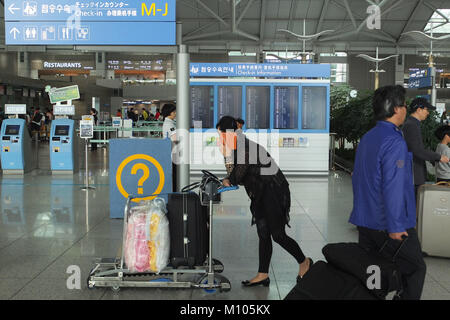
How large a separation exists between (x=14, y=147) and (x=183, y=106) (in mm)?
8075

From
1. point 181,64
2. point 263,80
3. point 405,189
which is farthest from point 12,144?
point 405,189

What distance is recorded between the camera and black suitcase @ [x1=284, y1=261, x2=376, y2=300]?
109 inches

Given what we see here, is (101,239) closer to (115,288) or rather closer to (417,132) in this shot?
(115,288)

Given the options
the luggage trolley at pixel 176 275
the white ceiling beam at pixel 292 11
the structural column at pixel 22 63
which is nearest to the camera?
the luggage trolley at pixel 176 275

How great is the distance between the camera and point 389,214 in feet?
9.53

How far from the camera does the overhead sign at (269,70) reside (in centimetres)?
1209

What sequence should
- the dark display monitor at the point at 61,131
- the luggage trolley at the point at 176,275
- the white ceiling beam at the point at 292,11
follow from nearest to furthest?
the luggage trolley at the point at 176,275 < the dark display monitor at the point at 61,131 < the white ceiling beam at the point at 292,11

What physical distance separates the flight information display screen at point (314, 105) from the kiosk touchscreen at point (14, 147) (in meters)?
6.81

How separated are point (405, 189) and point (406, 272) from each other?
497 mm

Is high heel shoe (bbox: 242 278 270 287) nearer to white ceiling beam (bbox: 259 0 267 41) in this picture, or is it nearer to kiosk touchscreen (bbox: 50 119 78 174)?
kiosk touchscreen (bbox: 50 119 78 174)

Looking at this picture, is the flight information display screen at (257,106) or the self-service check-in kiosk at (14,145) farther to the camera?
the self-service check-in kiosk at (14,145)

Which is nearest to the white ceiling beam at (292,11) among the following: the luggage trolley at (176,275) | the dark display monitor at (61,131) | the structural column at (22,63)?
the structural column at (22,63)

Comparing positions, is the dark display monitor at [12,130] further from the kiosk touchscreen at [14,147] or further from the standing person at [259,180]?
the standing person at [259,180]
